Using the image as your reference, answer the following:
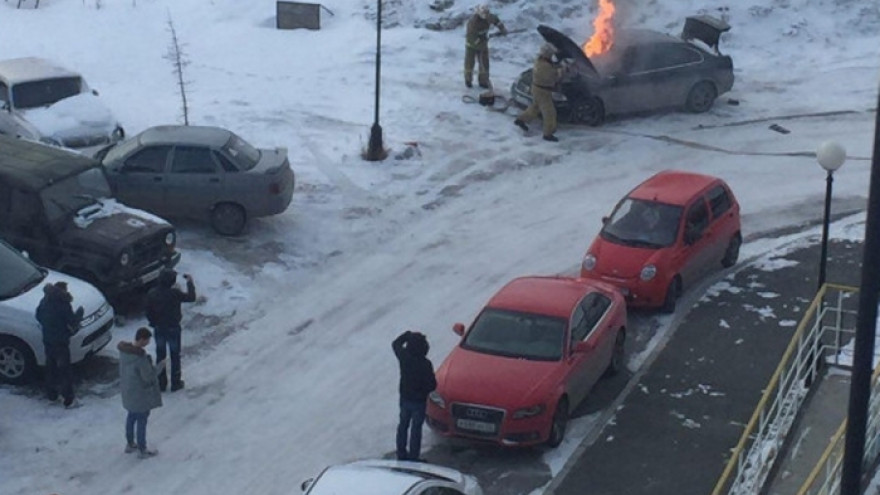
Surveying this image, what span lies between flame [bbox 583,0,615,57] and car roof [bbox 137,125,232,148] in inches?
371

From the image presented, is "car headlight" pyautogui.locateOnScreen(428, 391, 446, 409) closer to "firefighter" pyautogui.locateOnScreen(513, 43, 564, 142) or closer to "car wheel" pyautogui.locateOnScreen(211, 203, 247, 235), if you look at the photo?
"car wheel" pyautogui.locateOnScreen(211, 203, 247, 235)

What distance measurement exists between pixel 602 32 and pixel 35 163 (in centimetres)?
1398

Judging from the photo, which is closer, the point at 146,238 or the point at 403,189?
the point at 146,238

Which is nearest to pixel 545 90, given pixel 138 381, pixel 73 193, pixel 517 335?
pixel 73 193

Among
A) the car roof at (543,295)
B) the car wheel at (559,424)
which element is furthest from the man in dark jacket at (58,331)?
the car wheel at (559,424)

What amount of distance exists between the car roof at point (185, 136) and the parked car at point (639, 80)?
762 cm

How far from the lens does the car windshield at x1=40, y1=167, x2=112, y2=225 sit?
20.3m

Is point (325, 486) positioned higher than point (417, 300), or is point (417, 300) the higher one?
point (325, 486)

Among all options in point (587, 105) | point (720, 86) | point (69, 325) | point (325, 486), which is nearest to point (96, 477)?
point (69, 325)

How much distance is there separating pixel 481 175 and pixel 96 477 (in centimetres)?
1159

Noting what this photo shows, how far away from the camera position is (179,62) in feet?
95.4

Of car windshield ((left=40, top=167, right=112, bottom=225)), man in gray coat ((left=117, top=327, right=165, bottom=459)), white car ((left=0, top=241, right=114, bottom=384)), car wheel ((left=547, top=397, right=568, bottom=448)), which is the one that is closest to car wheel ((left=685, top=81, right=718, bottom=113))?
car windshield ((left=40, top=167, right=112, bottom=225))

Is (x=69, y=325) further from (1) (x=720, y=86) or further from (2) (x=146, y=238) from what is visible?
(1) (x=720, y=86)

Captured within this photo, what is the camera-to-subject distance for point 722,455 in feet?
55.5
